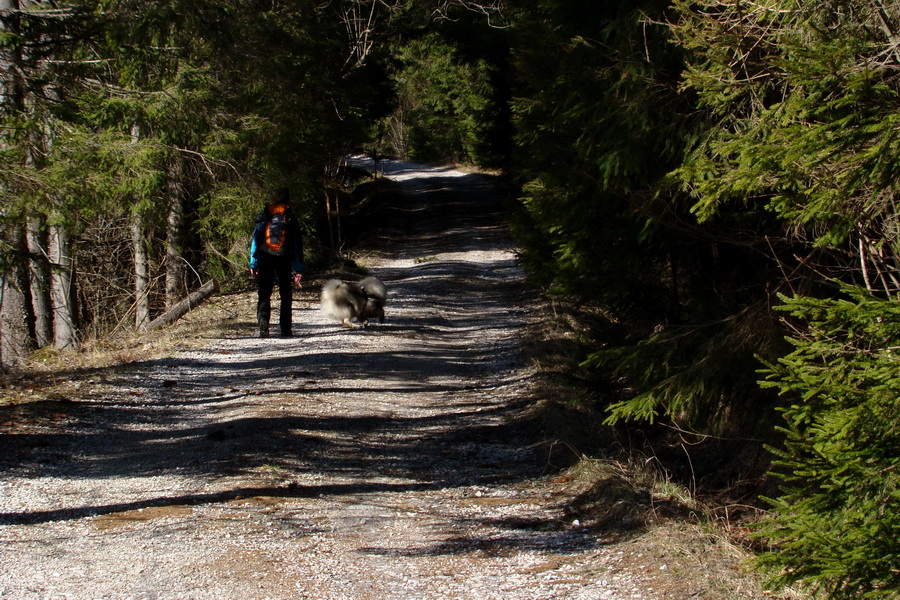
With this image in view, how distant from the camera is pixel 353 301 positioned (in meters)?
15.1

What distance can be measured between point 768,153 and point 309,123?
61.3 ft

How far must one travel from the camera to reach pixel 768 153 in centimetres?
436

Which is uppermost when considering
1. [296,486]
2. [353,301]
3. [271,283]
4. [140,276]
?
[140,276]

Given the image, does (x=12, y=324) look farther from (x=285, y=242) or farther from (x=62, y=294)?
(x=285, y=242)

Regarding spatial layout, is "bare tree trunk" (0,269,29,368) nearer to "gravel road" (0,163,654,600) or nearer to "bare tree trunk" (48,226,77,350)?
"bare tree trunk" (48,226,77,350)

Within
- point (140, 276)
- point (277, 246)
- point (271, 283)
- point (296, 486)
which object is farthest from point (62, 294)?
point (296, 486)

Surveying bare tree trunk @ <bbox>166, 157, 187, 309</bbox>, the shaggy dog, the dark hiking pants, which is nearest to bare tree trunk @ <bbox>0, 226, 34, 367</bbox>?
bare tree trunk @ <bbox>166, 157, 187, 309</bbox>

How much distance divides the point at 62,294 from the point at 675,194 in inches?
547

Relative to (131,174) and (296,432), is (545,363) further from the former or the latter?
(131,174)

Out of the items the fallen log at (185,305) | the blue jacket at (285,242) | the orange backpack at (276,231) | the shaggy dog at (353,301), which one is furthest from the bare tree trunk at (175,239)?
the shaggy dog at (353,301)

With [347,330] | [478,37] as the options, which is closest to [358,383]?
[347,330]

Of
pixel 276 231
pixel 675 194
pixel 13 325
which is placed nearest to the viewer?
pixel 675 194

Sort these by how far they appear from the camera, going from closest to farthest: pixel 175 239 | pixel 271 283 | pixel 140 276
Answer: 1. pixel 271 283
2. pixel 140 276
3. pixel 175 239

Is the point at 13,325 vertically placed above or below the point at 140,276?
Answer: below
